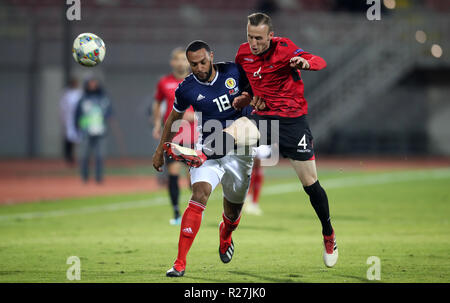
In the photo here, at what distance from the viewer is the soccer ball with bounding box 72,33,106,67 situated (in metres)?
8.68

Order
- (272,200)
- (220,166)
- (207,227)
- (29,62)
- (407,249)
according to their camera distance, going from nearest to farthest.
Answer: (220,166)
(407,249)
(207,227)
(272,200)
(29,62)

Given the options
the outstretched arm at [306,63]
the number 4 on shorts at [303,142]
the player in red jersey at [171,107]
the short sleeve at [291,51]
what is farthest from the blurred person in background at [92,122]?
the outstretched arm at [306,63]

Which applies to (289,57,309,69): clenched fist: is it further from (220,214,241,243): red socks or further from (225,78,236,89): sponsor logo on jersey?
(220,214,241,243): red socks

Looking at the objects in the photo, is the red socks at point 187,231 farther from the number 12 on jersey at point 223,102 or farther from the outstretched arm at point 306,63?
the outstretched arm at point 306,63

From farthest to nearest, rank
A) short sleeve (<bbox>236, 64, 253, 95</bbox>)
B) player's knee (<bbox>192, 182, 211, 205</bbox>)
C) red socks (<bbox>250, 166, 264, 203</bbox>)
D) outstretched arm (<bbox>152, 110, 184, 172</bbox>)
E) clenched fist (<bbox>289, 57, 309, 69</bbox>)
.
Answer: red socks (<bbox>250, 166, 264, 203</bbox>) < short sleeve (<bbox>236, 64, 253, 95</bbox>) < outstretched arm (<bbox>152, 110, 184, 172</bbox>) < player's knee (<bbox>192, 182, 211, 205</bbox>) < clenched fist (<bbox>289, 57, 309, 69</bbox>)

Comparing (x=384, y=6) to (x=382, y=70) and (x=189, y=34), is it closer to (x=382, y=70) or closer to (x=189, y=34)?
(x=382, y=70)

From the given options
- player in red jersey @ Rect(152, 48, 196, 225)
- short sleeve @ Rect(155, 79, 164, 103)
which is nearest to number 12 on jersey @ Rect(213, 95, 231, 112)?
player in red jersey @ Rect(152, 48, 196, 225)

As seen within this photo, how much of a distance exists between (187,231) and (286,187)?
12.1m

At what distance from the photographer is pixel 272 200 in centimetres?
1628

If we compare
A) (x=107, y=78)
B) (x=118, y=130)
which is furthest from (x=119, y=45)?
(x=118, y=130)

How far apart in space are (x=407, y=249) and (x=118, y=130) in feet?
77.6

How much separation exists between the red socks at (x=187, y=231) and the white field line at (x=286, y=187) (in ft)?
20.7

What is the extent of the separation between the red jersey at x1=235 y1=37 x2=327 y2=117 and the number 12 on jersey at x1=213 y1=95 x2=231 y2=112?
1.55 feet

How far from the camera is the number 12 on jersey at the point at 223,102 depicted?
7914mm
